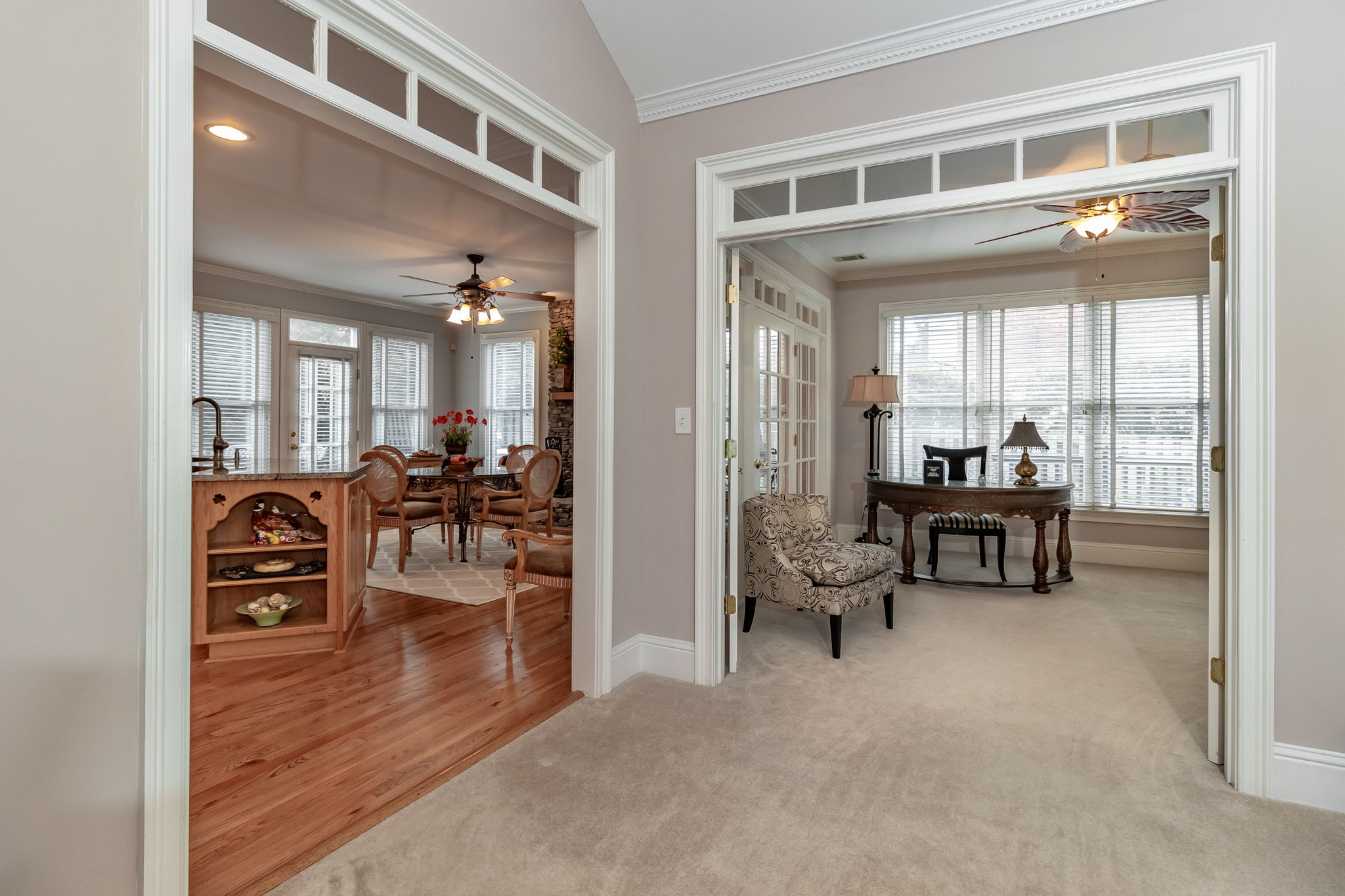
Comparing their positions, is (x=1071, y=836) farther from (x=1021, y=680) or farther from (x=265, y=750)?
(x=265, y=750)

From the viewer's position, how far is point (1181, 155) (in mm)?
2258

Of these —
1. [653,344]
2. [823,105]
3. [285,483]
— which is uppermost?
[823,105]

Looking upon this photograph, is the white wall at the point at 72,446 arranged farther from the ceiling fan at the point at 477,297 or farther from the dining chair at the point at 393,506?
the ceiling fan at the point at 477,297

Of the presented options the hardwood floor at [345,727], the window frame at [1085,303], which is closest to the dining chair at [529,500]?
the hardwood floor at [345,727]

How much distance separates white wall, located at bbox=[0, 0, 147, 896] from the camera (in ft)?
4.09

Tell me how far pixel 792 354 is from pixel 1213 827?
376 cm

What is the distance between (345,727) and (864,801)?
6.30 ft

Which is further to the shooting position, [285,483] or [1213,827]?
[285,483]

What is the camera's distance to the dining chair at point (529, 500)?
5.46 meters

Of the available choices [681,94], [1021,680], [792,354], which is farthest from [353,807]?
[792,354]

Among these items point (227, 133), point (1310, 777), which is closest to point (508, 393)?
point (227, 133)

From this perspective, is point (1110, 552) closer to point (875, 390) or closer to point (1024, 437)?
point (1024, 437)

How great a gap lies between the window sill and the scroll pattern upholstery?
2.75 meters

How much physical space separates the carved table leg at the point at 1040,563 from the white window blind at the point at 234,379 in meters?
7.09
